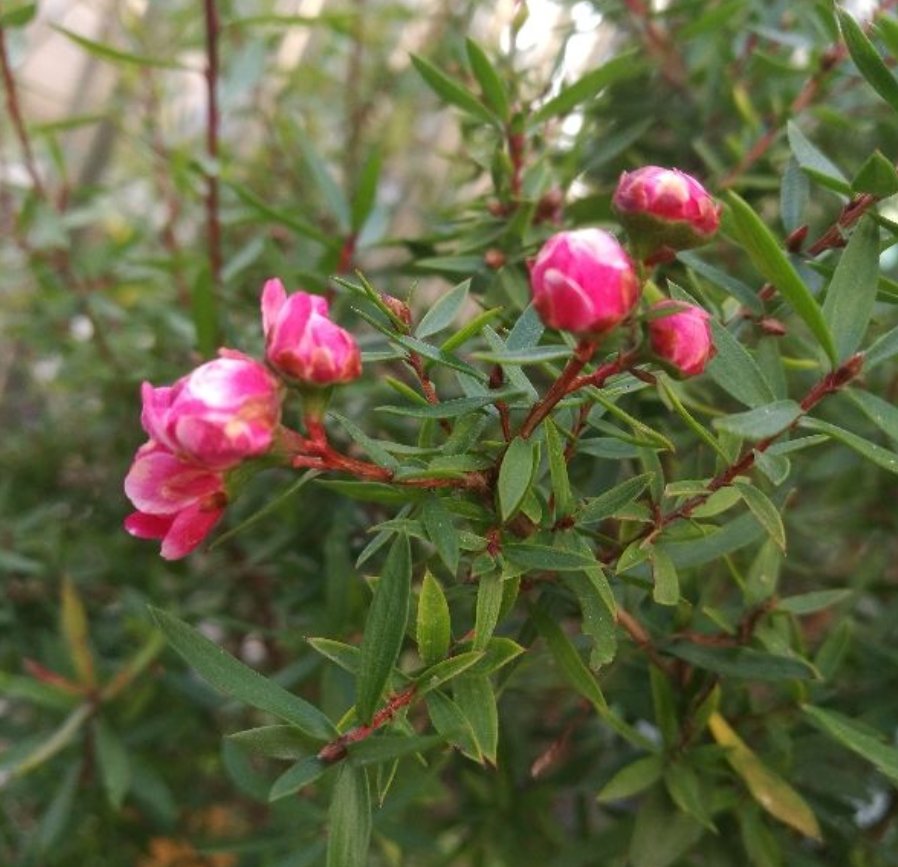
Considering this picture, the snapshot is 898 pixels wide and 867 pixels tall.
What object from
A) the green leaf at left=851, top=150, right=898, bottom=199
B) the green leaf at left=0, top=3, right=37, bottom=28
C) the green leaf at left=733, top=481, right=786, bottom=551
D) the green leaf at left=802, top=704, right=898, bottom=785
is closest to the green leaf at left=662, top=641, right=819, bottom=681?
the green leaf at left=802, top=704, right=898, bottom=785

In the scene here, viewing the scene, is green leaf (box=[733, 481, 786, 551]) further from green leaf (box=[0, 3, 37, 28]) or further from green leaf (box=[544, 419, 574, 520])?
green leaf (box=[0, 3, 37, 28])

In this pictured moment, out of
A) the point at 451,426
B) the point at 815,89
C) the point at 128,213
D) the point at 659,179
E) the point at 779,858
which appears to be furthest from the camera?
the point at 128,213

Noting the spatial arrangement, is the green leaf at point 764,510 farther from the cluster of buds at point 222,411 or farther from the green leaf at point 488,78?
the green leaf at point 488,78

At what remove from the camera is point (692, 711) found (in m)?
0.58

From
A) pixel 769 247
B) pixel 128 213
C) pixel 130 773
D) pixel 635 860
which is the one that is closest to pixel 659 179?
pixel 769 247

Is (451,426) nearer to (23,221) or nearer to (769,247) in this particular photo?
(769,247)

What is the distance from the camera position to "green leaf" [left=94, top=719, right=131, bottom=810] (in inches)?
29.5

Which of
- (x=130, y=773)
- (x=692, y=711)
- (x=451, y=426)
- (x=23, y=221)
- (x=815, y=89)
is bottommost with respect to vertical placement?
(x=130, y=773)

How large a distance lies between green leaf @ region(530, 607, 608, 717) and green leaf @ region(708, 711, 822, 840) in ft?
0.41

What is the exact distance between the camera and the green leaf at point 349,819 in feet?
1.37

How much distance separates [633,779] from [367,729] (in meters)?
0.21

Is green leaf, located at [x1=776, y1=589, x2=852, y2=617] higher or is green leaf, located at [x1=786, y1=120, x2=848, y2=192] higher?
green leaf, located at [x1=786, y1=120, x2=848, y2=192]

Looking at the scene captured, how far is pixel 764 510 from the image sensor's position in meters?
0.43

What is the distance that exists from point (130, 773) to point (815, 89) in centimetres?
73
